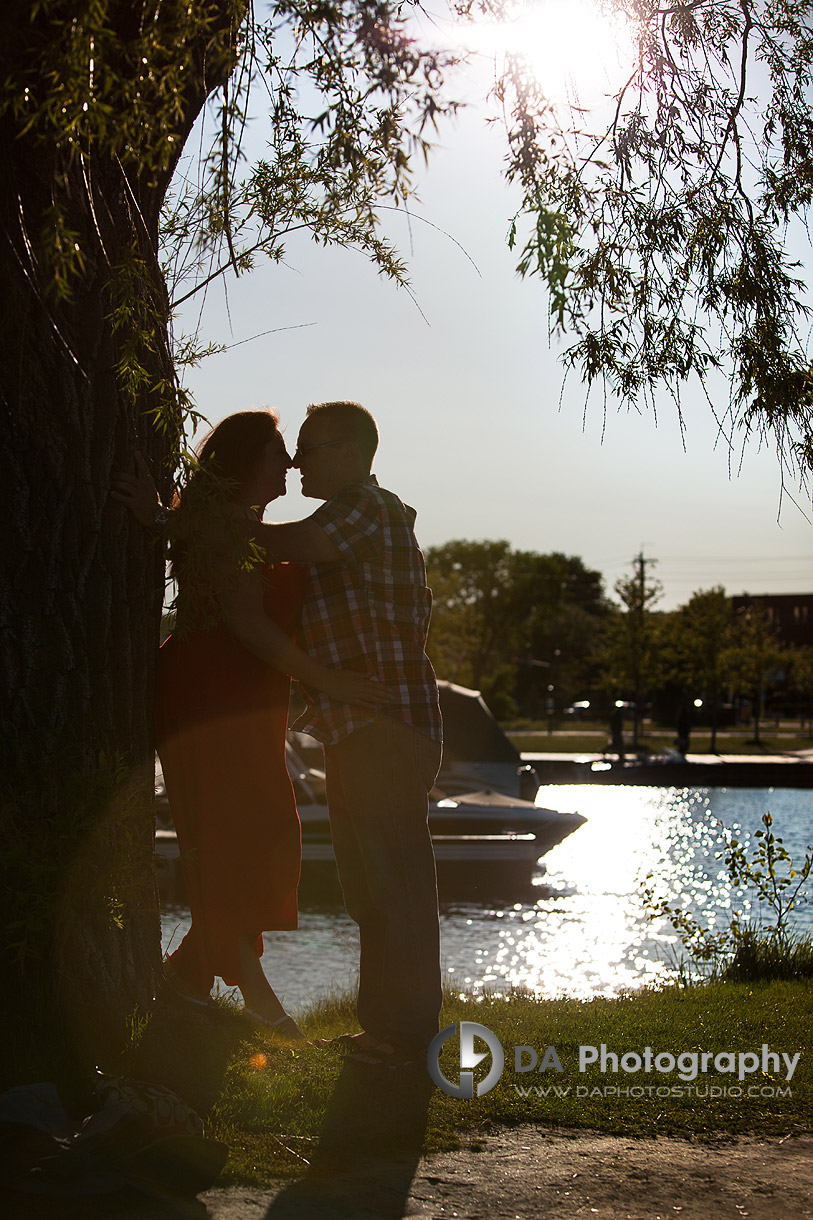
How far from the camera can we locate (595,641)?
8806cm

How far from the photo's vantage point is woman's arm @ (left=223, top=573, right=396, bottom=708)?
11.7 ft

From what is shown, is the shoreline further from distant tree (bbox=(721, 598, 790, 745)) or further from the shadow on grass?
the shadow on grass

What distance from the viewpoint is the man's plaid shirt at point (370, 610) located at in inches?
142

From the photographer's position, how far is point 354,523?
11.7ft

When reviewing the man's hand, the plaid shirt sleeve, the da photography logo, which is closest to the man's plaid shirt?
the plaid shirt sleeve

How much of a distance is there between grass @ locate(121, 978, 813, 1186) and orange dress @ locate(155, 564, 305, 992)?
0.30 metres

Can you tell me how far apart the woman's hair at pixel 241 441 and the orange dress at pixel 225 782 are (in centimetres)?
37

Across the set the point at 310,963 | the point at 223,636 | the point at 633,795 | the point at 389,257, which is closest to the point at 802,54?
the point at 389,257

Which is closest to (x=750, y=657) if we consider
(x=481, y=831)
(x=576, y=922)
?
(x=481, y=831)

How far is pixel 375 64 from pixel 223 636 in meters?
1.81

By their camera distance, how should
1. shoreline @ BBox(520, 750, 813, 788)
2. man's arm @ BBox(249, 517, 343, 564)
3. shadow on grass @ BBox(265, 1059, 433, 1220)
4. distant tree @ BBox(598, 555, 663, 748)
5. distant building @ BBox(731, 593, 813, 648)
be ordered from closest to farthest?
shadow on grass @ BBox(265, 1059, 433, 1220)
man's arm @ BBox(249, 517, 343, 564)
shoreline @ BBox(520, 750, 813, 788)
distant tree @ BBox(598, 555, 663, 748)
distant building @ BBox(731, 593, 813, 648)

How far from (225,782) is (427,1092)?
117cm

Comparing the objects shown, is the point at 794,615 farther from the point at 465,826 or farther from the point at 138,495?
the point at 138,495

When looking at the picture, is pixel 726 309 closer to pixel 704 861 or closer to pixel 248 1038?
pixel 248 1038
